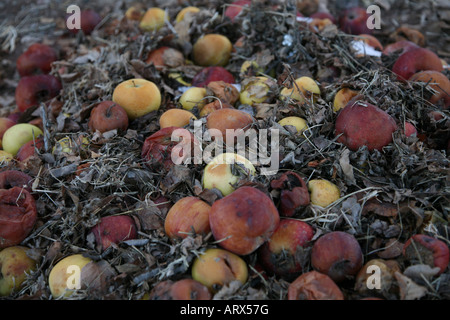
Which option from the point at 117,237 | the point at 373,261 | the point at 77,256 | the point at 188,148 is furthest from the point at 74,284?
the point at 373,261

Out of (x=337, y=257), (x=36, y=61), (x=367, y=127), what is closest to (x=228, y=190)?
(x=337, y=257)

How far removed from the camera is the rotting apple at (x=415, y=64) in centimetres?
405

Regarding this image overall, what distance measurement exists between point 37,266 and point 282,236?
1716mm

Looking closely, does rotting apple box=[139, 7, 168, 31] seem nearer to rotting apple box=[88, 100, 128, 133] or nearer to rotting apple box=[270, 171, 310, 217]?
rotting apple box=[88, 100, 128, 133]

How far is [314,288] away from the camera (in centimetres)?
233

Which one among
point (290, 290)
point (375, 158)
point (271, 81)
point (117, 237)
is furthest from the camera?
point (271, 81)

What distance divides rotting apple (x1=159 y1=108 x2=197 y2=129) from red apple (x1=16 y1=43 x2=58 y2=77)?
8.89 feet

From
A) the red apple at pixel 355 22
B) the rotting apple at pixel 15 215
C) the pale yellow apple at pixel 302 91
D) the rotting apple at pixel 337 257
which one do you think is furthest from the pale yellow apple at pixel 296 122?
the red apple at pixel 355 22

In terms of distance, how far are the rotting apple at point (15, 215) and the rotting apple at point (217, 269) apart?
4.34 ft

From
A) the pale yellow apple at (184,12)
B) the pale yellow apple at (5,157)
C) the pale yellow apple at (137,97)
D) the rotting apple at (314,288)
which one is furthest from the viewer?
the pale yellow apple at (184,12)

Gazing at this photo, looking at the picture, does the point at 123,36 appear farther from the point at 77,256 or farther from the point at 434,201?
the point at 434,201

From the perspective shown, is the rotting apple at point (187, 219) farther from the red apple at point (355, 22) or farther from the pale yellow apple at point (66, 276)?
the red apple at point (355, 22)

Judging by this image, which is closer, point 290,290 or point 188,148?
point 290,290

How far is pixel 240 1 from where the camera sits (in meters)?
5.36
